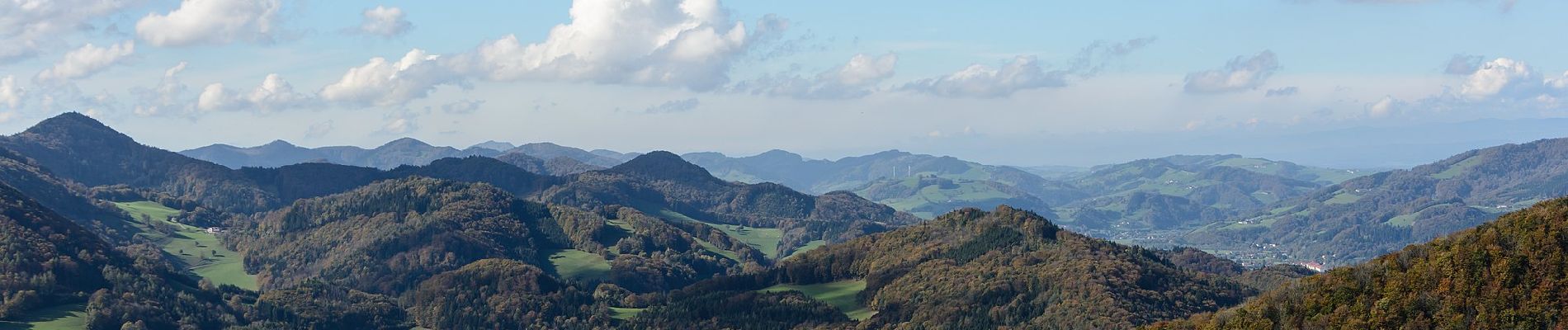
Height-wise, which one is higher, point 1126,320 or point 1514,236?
point 1514,236

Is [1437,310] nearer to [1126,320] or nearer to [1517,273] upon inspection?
[1517,273]

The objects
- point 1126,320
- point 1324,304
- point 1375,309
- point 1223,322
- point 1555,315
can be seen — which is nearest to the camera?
point 1555,315

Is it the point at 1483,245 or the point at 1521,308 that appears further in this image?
the point at 1483,245

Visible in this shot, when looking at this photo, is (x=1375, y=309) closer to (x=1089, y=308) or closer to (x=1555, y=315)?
(x=1555, y=315)

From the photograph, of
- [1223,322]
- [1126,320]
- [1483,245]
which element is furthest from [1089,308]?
[1483,245]

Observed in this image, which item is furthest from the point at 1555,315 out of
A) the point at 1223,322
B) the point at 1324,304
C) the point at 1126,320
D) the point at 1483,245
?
the point at 1126,320

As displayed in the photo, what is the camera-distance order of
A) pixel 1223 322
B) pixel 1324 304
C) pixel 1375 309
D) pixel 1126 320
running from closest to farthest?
pixel 1375 309
pixel 1324 304
pixel 1223 322
pixel 1126 320
